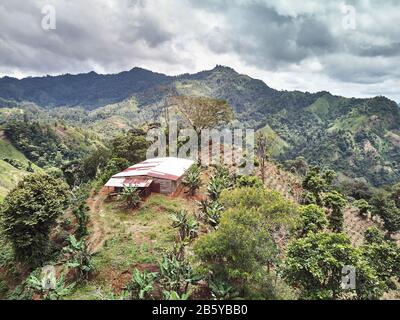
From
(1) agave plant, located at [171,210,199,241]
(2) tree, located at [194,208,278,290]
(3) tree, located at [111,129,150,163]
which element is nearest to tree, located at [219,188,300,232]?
(2) tree, located at [194,208,278,290]

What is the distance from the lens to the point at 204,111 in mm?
58562

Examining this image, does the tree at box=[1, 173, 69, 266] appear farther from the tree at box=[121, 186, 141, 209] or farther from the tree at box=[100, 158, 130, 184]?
the tree at box=[100, 158, 130, 184]

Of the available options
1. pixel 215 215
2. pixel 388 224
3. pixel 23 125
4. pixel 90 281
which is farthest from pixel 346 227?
pixel 23 125

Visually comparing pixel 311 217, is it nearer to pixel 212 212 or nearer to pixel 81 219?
pixel 212 212

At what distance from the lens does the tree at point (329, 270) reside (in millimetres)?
18266

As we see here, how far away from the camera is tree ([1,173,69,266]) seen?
2567cm

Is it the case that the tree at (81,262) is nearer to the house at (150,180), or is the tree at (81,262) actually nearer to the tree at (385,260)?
the house at (150,180)

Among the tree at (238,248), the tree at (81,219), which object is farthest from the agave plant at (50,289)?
the tree at (81,219)

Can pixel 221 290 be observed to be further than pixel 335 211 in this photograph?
No

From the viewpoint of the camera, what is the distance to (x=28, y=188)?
26.9 m

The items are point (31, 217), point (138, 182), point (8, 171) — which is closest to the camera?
point (31, 217)

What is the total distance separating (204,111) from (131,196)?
2959 cm

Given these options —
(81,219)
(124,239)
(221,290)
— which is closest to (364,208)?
(124,239)

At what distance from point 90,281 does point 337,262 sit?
16795 mm
